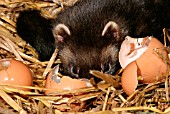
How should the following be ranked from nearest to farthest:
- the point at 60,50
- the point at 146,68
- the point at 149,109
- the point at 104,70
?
1. the point at 149,109
2. the point at 146,68
3. the point at 104,70
4. the point at 60,50

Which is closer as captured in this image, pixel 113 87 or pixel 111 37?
pixel 113 87

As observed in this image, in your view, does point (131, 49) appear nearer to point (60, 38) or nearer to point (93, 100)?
point (93, 100)

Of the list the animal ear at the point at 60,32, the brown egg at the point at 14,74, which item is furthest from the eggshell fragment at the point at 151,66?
the brown egg at the point at 14,74

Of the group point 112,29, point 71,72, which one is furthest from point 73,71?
point 112,29

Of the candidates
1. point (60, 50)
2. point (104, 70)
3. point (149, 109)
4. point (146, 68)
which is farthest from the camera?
point (60, 50)

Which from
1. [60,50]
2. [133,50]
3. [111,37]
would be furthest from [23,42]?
[133,50]

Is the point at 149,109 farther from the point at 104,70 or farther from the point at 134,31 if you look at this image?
the point at 134,31
